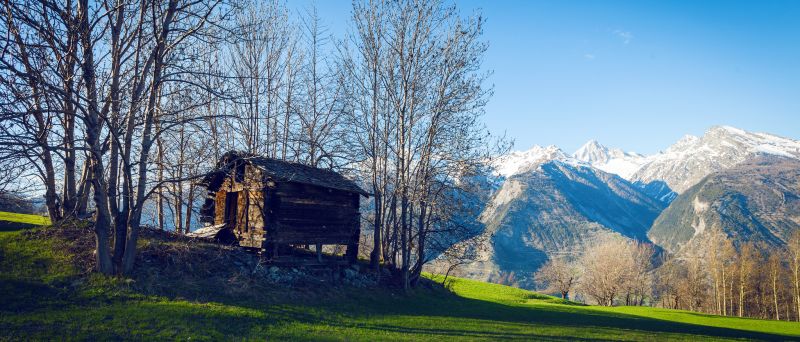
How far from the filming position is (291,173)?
73.3ft

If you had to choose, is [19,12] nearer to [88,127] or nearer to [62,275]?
[88,127]

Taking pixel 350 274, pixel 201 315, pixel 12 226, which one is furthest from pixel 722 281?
pixel 12 226

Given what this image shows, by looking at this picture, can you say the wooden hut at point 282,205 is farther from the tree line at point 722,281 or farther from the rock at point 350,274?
the tree line at point 722,281

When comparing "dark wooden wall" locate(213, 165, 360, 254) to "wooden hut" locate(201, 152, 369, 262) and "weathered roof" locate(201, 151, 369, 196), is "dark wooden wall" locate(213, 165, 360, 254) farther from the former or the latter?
"weathered roof" locate(201, 151, 369, 196)

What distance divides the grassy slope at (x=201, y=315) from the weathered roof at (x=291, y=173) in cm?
550

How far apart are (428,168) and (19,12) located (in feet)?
66.4

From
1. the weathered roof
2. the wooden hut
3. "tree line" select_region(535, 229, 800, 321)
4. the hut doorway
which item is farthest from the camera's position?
"tree line" select_region(535, 229, 800, 321)

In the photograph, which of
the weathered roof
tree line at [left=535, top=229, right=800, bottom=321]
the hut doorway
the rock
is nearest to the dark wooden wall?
the hut doorway

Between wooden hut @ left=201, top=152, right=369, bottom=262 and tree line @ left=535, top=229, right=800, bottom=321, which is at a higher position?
wooden hut @ left=201, top=152, right=369, bottom=262

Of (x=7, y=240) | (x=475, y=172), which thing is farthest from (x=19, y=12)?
(x=475, y=172)

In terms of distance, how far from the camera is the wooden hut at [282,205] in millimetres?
21766

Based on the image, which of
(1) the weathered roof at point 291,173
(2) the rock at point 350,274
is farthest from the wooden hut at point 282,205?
(2) the rock at point 350,274

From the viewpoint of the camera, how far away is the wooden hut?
21766 mm

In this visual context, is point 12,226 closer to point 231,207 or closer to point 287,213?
point 231,207
